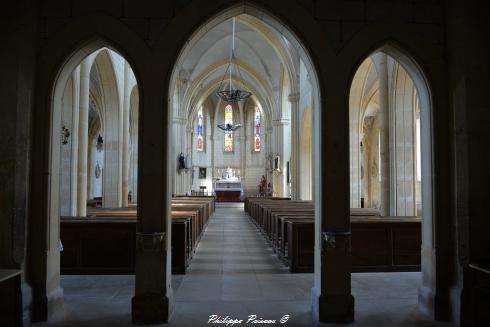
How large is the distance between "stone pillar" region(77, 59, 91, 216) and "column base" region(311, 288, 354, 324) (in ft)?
26.0

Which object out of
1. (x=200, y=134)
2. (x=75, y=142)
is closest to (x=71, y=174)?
(x=75, y=142)

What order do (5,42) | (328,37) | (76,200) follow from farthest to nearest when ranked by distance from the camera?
(76,200)
(328,37)
(5,42)

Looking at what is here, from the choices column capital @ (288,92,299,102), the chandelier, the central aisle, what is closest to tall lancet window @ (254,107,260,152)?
the chandelier

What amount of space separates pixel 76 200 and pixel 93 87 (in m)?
11.0

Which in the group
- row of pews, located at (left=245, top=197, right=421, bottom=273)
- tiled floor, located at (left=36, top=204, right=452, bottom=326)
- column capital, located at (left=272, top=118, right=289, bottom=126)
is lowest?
tiled floor, located at (left=36, top=204, right=452, bottom=326)

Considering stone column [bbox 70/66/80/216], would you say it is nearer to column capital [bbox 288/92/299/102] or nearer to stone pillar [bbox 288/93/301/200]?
stone pillar [bbox 288/93/301/200]

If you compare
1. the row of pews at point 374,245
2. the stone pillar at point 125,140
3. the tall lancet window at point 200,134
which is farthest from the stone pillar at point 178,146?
the row of pews at point 374,245

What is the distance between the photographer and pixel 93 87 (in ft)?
66.8

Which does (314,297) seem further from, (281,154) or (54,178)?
(281,154)

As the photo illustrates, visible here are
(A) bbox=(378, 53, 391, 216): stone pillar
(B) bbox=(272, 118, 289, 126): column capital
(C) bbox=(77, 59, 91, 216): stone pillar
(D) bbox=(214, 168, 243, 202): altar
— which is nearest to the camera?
(A) bbox=(378, 53, 391, 216): stone pillar

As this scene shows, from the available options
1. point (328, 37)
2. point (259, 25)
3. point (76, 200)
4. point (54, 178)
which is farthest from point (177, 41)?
point (259, 25)

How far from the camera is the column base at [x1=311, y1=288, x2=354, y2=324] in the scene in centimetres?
474

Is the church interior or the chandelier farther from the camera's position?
the chandelier

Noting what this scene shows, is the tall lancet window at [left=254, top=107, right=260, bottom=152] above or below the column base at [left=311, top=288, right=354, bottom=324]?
above
